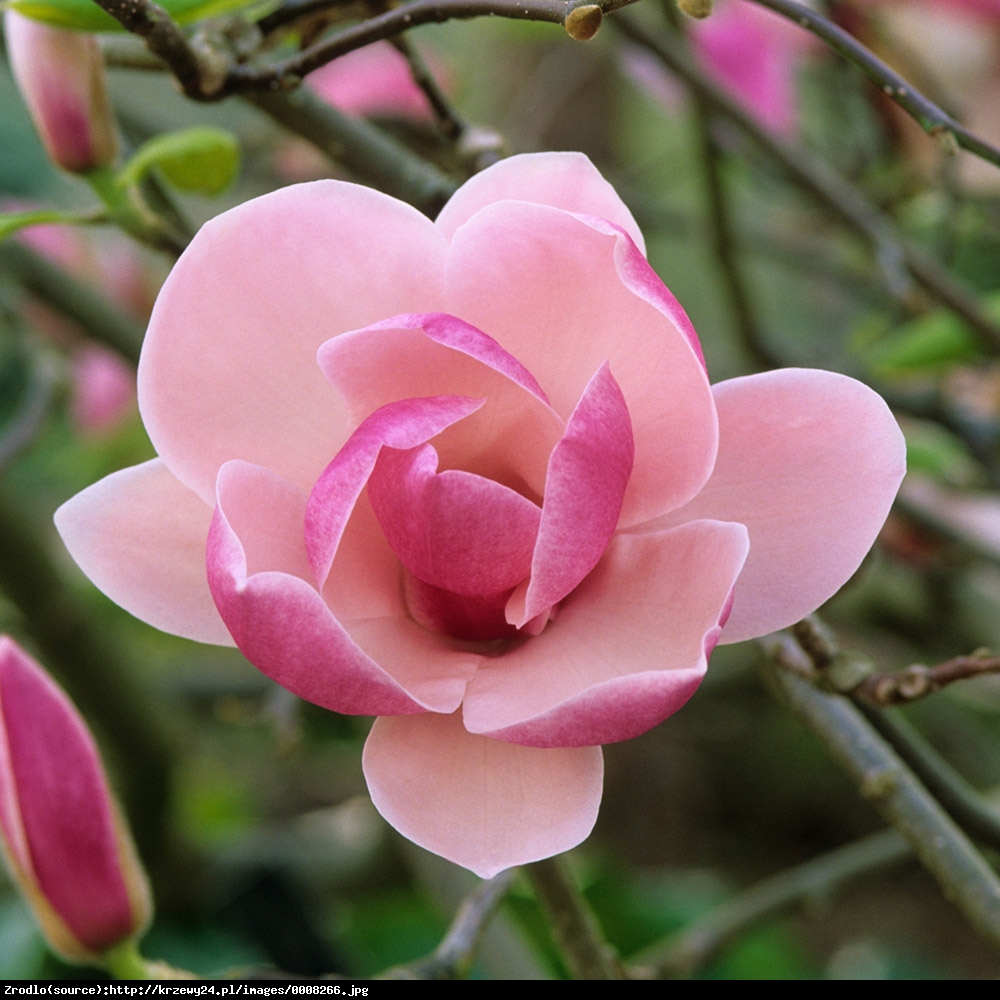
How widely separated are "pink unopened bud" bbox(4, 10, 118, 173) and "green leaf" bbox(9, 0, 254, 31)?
0.8 inches

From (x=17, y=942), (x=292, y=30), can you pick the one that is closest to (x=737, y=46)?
(x=292, y=30)

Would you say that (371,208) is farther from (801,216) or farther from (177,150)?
(801,216)

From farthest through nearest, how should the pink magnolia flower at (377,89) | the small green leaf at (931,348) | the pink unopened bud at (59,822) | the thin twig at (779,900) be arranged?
the pink magnolia flower at (377,89) < the small green leaf at (931,348) < the thin twig at (779,900) < the pink unopened bud at (59,822)

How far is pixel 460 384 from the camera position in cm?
28

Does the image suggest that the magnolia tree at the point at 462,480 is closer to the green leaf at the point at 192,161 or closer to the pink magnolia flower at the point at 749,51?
the green leaf at the point at 192,161

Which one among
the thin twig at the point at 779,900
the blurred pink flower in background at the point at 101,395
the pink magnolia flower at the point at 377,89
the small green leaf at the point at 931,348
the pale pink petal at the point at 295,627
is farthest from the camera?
the blurred pink flower in background at the point at 101,395

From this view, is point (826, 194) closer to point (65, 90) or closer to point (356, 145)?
point (356, 145)

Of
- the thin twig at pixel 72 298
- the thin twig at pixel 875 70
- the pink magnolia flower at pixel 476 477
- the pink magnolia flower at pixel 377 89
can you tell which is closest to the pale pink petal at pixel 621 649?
the pink magnolia flower at pixel 476 477

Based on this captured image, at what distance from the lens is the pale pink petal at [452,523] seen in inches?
9.8

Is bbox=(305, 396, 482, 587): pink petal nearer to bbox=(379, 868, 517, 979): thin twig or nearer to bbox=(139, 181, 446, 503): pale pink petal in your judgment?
bbox=(139, 181, 446, 503): pale pink petal

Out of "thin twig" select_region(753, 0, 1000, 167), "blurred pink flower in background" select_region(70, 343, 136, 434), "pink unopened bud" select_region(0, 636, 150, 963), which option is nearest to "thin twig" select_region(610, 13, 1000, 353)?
"thin twig" select_region(753, 0, 1000, 167)

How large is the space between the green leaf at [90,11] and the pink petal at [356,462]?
0.50ft

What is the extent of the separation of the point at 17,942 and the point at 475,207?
73cm

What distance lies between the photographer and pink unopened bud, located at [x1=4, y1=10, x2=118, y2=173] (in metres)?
0.35
